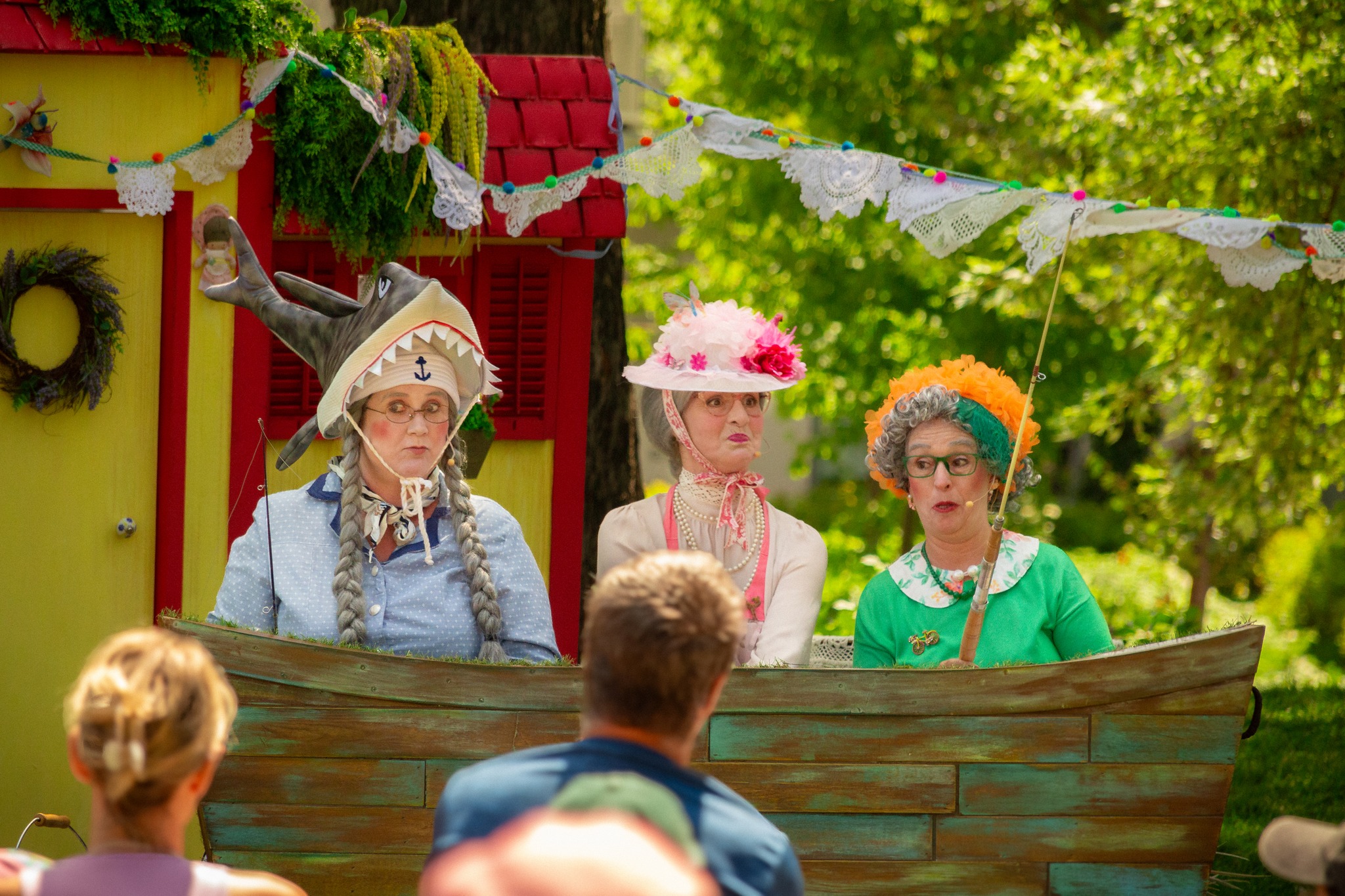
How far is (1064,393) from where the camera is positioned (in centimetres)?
910

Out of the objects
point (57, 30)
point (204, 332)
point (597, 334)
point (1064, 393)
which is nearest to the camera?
point (57, 30)

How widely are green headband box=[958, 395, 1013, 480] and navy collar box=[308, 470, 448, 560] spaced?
1.45m

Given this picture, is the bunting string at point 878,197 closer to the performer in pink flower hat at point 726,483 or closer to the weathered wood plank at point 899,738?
the performer in pink flower hat at point 726,483

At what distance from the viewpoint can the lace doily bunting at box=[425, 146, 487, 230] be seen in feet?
15.1

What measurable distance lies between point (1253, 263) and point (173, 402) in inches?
142

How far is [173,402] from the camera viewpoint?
4.59 metres

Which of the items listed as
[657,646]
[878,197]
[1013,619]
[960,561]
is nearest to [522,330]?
[878,197]

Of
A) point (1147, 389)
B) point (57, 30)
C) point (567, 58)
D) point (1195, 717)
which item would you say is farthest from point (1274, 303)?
point (57, 30)

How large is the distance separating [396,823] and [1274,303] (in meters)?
5.08

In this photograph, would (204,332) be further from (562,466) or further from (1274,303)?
(1274,303)

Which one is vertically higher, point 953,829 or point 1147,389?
point 1147,389

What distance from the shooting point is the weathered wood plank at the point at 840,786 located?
3.18 metres

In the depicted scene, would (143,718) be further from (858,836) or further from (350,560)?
(858,836)

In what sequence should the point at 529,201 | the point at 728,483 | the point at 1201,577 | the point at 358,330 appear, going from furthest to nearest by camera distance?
the point at 1201,577 < the point at 529,201 < the point at 728,483 < the point at 358,330
